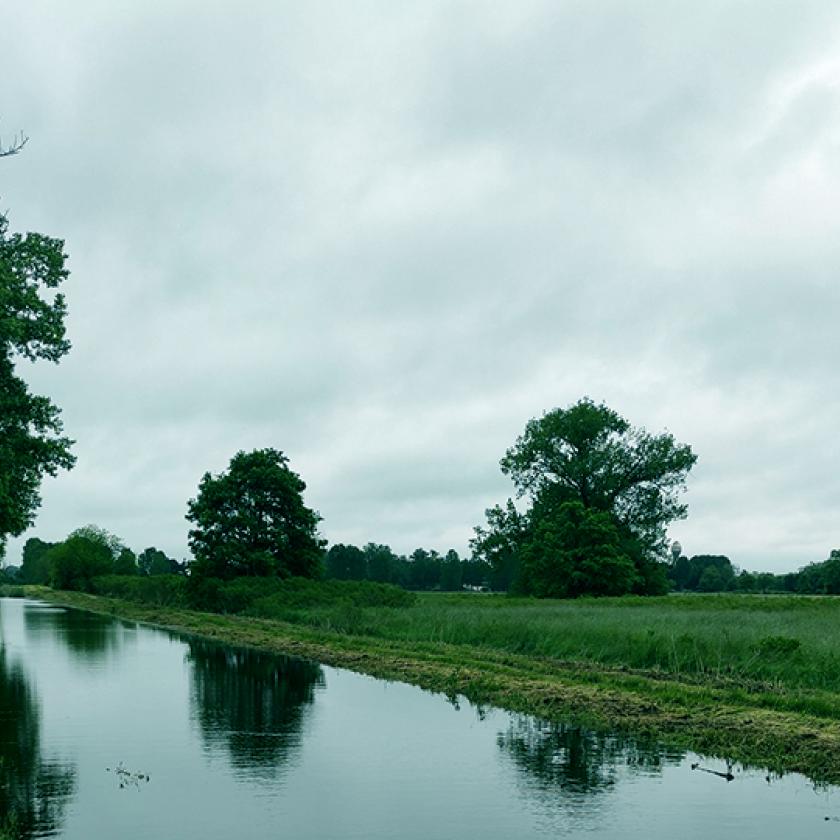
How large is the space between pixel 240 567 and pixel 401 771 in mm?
53610

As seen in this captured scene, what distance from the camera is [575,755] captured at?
Result: 1496cm

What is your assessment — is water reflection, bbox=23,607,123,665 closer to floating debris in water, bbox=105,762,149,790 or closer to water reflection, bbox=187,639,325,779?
water reflection, bbox=187,639,325,779

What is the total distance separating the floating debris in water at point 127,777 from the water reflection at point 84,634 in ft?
59.6

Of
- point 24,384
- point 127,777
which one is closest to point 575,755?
point 127,777

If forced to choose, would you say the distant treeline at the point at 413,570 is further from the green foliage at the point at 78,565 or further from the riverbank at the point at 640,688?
the riverbank at the point at 640,688

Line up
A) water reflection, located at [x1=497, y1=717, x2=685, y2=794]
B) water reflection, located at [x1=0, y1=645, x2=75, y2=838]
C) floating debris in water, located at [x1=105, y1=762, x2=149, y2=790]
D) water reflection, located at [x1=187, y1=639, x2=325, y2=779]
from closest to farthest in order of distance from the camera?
water reflection, located at [x1=0, y1=645, x2=75, y2=838]
floating debris in water, located at [x1=105, y1=762, x2=149, y2=790]
water reflection, located at [x1=497, y1=717, x2=685, y2=794]
water reflection, located at [x1=187, y1=639, x2=325, y2=779]

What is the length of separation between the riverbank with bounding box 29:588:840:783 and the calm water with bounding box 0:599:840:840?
845 millimetres

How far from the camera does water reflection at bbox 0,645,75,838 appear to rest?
36.0 feet

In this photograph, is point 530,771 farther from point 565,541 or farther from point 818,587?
point 818,587

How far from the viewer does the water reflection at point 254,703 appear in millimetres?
15522

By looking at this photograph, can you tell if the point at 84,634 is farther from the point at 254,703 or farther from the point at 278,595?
the point at 254,703

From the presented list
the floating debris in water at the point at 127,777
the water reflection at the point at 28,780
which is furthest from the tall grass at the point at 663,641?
the water reflection at the point at 28,780

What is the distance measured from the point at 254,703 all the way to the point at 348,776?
7.93 meters

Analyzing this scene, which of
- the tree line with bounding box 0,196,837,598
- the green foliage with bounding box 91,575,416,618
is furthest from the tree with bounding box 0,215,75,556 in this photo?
the green foliage with bounding box 91,575,416,618
